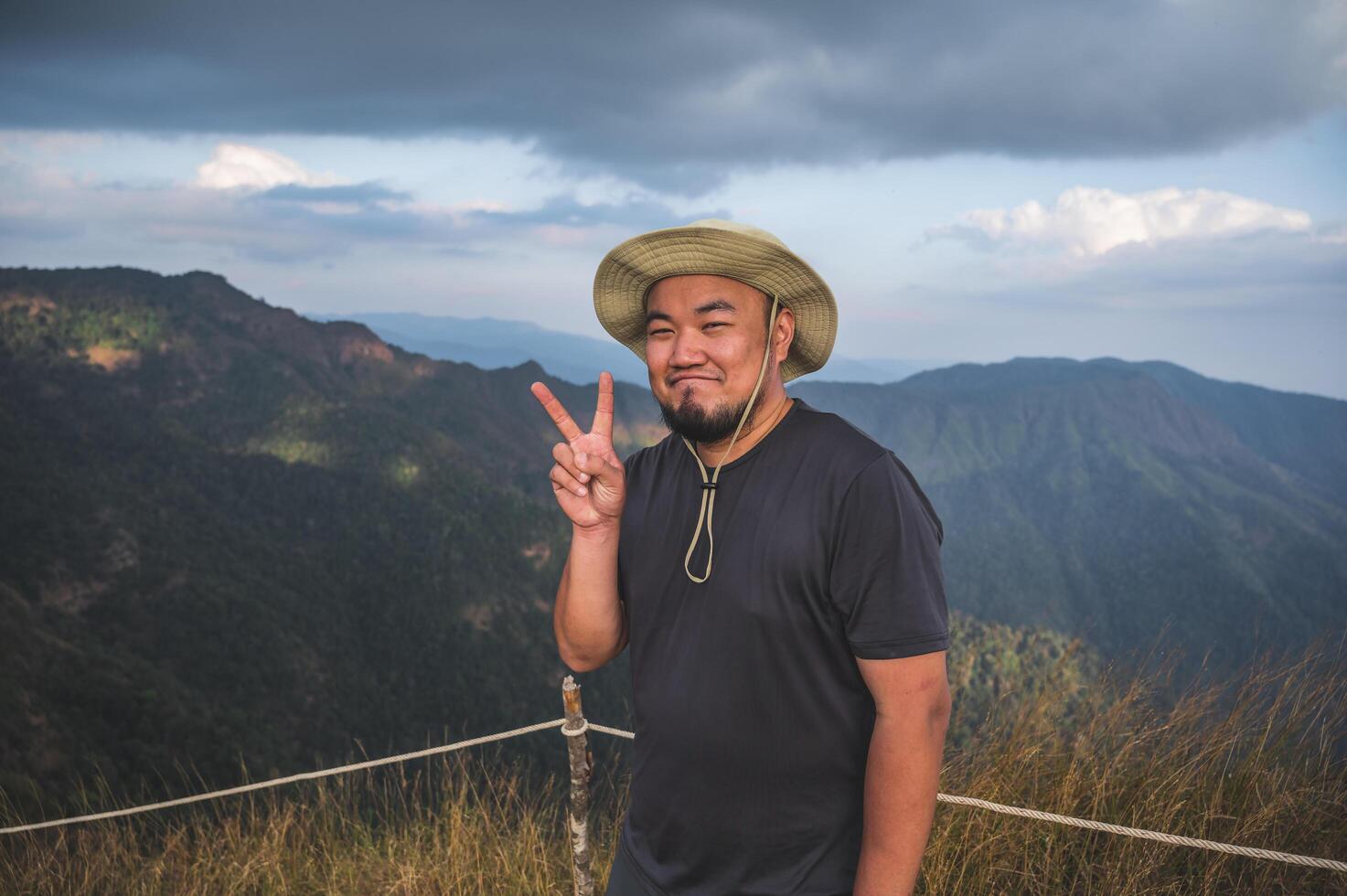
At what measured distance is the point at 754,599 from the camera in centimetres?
141

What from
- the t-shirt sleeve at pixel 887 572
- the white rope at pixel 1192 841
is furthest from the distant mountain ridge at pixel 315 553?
the t-shirt sleeve at pixel 887 572

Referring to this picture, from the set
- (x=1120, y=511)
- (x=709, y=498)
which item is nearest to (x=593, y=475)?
(x=709, y=498)

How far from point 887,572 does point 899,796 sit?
1.28ft

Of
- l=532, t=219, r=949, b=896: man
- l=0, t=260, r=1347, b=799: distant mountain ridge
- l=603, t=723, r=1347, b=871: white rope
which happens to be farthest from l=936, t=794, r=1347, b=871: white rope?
l=532, t=219, r=949, b=896: man

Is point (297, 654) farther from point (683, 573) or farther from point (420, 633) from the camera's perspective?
point (683, 573)

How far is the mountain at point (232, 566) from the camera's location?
34.5 meters

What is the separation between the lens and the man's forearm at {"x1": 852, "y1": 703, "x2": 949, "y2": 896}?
1323 millimetres

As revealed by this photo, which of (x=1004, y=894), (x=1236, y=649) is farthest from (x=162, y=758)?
(x=1236, y=649)

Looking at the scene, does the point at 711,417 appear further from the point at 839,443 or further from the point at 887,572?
the point at 887,572

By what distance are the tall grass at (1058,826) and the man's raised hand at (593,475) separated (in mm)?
1737

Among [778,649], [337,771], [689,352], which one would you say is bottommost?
[337,771]

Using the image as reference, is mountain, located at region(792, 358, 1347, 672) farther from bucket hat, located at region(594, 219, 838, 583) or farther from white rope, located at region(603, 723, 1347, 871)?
bucket hat, located at region(594, 219, 838, 583)

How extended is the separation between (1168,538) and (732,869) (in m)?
145

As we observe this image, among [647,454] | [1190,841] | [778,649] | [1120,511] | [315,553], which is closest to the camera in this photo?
[778,649]
